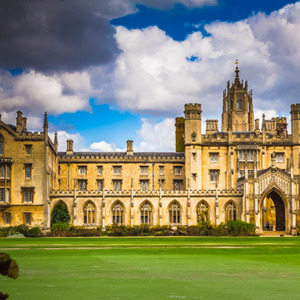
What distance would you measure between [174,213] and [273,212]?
13.2 metres

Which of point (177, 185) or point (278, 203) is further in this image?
point (177, 185)

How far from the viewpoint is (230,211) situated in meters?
63.0

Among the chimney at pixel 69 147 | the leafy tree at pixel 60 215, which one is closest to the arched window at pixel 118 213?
the leafy tree at pixel 60 215

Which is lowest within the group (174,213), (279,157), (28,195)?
(174,213)

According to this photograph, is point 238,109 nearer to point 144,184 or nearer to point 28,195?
point 144,184

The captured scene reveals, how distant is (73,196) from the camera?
62.7m

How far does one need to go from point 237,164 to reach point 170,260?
151 ft

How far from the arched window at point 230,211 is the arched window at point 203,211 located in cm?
226

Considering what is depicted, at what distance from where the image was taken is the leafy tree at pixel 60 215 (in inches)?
2411

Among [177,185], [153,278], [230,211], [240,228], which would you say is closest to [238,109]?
[177,185]

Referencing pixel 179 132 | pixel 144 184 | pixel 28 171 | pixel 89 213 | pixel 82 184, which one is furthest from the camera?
pixel 179 132

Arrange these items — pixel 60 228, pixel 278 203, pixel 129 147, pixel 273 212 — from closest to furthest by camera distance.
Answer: pixel 60 228 < pixel 278 203 < pixel 273 212 < pixel 129 147

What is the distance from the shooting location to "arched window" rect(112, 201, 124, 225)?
6266 cm

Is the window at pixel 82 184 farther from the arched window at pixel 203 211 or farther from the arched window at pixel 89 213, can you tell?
the arched window at pixel 203 211
